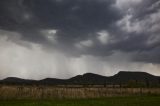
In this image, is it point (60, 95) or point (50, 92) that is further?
point (50, 92)

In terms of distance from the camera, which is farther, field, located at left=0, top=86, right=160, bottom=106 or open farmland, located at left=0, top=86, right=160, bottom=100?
open farmland, located at left=0, top=86, right=160, bottom=100

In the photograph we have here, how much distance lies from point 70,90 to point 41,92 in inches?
378

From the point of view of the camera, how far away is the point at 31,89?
76.5 m

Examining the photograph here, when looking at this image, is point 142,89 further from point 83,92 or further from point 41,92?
point 41,92

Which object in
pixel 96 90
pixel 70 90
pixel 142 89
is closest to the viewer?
pixel 70 90

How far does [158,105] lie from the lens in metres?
49.0

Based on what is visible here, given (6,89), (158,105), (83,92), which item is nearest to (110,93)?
(83,92)

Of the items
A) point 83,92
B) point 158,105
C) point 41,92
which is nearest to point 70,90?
point 83,92

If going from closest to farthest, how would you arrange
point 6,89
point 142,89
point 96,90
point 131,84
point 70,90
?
point 6,89 → point 70,90 → point 96,90 → point 142,89 → point 131,84

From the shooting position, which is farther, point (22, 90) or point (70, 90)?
point (70, 90)

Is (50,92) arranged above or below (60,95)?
above

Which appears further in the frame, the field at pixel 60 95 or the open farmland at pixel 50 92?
the open farmland at pixel 50 92

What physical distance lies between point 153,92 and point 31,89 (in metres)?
45.0

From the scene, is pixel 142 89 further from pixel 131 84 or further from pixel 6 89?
pixel 6 89
